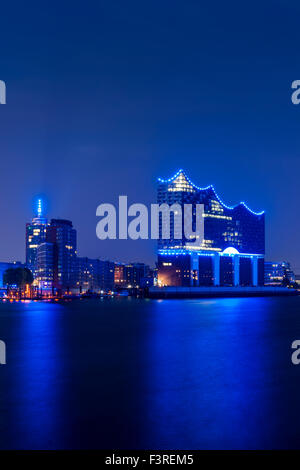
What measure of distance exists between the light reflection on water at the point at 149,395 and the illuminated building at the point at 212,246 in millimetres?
101721

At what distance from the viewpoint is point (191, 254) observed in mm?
139250

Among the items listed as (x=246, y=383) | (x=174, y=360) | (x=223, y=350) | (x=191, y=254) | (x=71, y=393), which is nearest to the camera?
(x=71, y=393)

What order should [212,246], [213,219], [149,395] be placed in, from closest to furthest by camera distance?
[149,395] < [212,246] < [213,219]

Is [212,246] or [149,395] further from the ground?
[212,246]

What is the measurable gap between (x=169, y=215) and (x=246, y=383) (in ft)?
399

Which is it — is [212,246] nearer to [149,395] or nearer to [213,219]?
[213,219]

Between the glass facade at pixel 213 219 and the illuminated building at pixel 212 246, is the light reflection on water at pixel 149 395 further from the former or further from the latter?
the glass facade at pixel 213 219

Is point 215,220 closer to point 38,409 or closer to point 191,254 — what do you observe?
point 191,254

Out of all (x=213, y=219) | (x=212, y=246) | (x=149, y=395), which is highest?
(x=213, y=219)

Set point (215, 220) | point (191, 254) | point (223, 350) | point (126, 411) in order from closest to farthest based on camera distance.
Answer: point (126, 411), point (223, 350), point (191, 254), point (215, 220)

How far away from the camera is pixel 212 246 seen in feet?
482

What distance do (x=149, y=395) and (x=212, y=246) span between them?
130229 millimetres

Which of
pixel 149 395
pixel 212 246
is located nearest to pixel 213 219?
pixel 212 246
